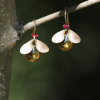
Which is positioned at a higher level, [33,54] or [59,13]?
[59,13]

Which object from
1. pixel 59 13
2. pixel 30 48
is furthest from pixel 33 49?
pixel 59 13

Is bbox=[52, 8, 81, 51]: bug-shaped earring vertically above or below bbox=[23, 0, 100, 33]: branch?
Result: below

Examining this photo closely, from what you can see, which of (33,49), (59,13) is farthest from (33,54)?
(59,13)

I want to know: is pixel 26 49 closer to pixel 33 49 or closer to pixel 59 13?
pixel 33 49

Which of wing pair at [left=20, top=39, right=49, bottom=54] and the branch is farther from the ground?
the branch

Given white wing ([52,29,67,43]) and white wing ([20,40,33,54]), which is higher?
white wing ([52,29,67,43])

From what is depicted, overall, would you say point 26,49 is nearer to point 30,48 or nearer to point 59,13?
point 30,48

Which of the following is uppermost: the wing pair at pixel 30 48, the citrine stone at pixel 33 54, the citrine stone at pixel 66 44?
the citrine stone at pixel 66 44

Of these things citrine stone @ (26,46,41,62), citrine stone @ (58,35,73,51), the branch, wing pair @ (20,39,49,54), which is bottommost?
citrine stone @ (26,46,41,62)

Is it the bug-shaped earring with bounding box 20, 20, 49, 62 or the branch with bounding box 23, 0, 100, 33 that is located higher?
the branch with bounding box 23, 0, 100, 33

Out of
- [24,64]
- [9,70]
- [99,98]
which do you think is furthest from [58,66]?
[9,70]

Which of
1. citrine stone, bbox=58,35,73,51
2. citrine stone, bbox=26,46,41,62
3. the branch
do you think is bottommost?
citrine stone, bbox=26,46,41,62
